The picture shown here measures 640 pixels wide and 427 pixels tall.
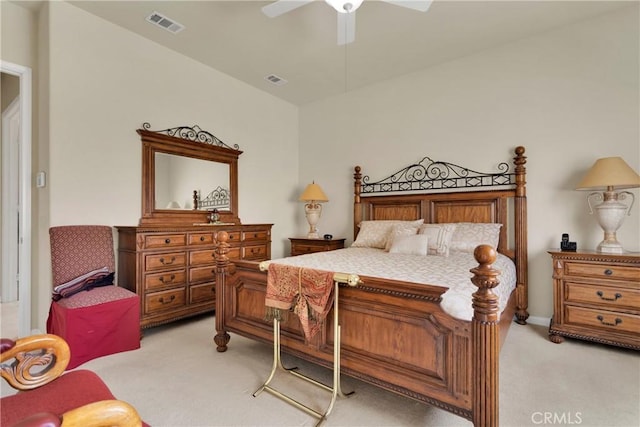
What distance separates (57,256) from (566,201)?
185 inches

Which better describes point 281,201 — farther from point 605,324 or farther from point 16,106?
point 605,324

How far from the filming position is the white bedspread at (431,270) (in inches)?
60.8

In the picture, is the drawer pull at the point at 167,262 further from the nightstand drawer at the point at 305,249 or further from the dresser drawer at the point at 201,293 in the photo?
the nightstand drawer at the point at 305,249

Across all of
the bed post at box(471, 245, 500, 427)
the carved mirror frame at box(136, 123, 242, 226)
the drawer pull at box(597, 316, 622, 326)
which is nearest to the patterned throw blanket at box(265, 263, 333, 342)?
the bed post at box(471, 245, 500, 427)

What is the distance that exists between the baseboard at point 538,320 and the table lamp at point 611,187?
2.96 ft

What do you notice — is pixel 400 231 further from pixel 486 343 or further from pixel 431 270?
pixel 486 343

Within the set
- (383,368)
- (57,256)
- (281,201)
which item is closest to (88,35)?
(57,256)

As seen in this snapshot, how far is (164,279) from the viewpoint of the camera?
3.02 m

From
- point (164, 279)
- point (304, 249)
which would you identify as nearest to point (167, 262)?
point (164, 279)

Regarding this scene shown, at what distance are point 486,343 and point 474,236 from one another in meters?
2.03

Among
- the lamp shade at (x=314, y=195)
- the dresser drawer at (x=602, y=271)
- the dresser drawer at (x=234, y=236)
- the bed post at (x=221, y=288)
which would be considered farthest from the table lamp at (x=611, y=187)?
the dresser drawer at (x=234, y=236)

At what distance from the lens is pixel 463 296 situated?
158cm

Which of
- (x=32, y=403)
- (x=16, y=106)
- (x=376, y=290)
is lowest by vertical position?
(x=32, y=403)

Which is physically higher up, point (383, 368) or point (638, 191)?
point (638, 191)
